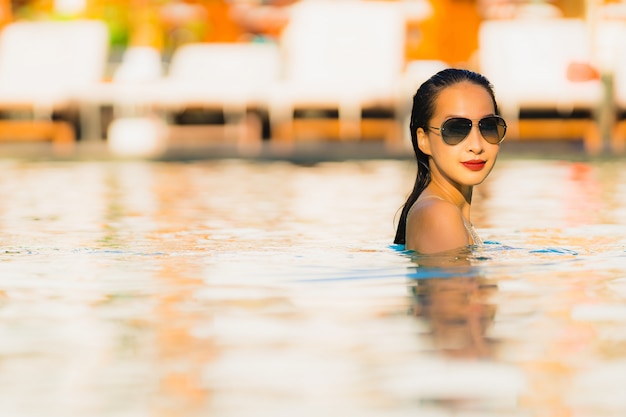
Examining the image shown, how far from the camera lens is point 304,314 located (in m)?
3.71

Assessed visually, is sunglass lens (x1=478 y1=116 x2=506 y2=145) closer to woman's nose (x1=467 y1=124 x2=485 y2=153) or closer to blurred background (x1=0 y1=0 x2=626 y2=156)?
woman's nose (x1=467 y1=124 x2=485 y2=153)

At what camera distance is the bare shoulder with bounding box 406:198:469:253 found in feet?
14.9

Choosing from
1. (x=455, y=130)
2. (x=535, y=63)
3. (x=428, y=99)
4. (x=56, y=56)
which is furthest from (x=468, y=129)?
(x=56, y=56)

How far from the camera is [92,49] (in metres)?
15.7

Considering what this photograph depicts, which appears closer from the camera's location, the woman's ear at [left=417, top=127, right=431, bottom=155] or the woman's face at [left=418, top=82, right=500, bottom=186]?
the woman's face at [left=418, top=82, right=500, bottom=186]

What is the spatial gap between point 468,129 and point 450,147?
0.08 meters

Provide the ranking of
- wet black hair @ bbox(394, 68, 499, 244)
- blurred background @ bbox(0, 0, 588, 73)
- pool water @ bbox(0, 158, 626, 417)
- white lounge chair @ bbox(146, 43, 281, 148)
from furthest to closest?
blurred background @ bbox(0, 0, 588, 73) < white lounge chair @ bbox(146, 43, 281, 148) < wet black hair @ bbox(394, 68, 499, 244) < pool water @ bbox(0, 158, 626, 417)

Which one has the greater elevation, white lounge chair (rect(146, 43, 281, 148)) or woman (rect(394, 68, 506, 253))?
woman (rect(394, 68, 506, 253))

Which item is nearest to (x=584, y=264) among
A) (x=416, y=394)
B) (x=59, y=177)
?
(x=416, y=394)

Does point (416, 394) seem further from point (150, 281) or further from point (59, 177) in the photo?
point (59, 177)

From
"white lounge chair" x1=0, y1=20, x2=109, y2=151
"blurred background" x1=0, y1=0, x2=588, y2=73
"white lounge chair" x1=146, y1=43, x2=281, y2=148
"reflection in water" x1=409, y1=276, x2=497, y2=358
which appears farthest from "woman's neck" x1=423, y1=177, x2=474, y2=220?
"blurred background" x1=0, y1=0, x2=588, y2=73

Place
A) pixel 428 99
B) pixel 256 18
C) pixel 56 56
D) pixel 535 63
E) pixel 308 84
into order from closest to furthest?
pixel 428 99
pixel 308 84
pixel 535 63
pixel 56 56
pixel 256 18

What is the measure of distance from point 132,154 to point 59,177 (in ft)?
7.28

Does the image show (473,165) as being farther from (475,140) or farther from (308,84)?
(308,84)
